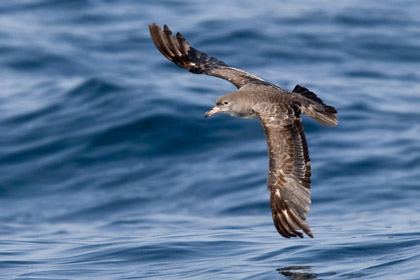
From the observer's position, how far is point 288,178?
304 inches

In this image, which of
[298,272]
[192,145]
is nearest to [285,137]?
[298,272]

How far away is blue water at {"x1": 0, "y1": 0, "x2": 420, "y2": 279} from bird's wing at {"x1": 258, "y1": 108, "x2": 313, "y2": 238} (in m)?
0.63

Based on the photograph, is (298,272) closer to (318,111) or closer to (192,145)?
(318,111)

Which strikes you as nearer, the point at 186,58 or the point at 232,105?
the point at 232,105

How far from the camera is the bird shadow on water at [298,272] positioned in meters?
7.83

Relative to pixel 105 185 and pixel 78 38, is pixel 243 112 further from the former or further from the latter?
pixel 78 38

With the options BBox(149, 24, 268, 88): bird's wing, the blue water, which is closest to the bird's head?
BBox(149, 24, 268, 88): bird's wing

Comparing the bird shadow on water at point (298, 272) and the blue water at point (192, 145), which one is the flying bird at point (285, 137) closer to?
the bird shadow on water at point (298, 272)

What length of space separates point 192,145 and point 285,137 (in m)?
6.68

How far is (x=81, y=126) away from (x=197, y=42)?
4.48 meters

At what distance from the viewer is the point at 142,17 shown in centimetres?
2047

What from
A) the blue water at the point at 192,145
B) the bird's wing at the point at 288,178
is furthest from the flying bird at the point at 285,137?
the blue water at the point at 192,145

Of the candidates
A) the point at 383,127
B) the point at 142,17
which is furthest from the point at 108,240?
the point at 142,17

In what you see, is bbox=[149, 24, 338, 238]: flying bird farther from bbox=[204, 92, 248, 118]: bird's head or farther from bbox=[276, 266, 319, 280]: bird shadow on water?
bbox=[276, 266, 319, 280]: bird shadow on water
